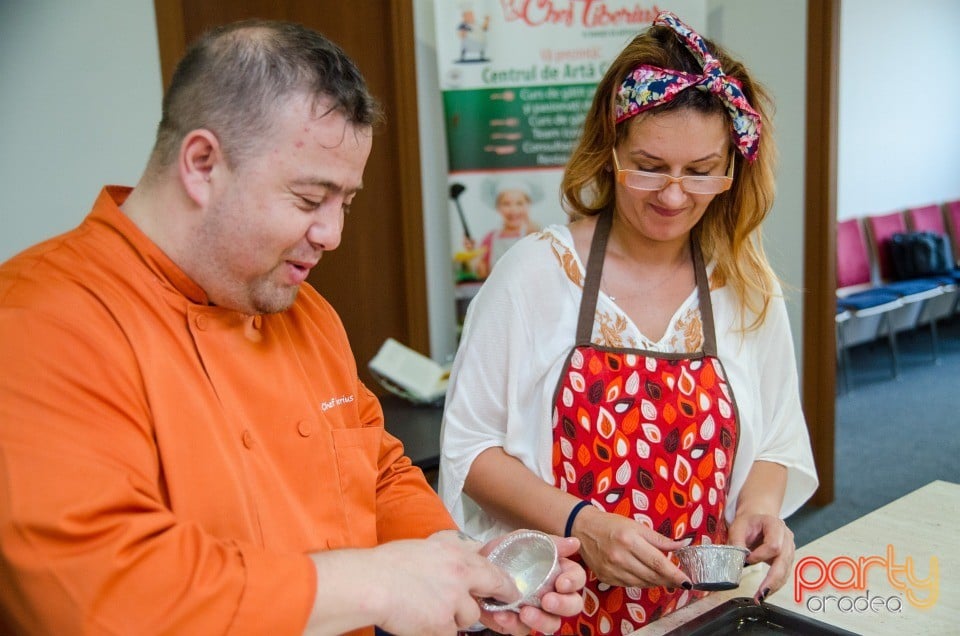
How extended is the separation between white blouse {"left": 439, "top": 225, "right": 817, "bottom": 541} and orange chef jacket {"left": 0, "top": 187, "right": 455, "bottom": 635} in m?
0.43

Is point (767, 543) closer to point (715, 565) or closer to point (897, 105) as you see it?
point (715, 565)

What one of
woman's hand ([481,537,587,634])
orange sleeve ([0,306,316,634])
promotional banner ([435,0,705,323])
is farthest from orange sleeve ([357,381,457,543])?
promotional banner ([435,0,705,323])

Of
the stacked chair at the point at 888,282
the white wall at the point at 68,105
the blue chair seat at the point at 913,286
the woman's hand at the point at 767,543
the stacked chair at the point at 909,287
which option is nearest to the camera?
the woman's hand at the point at 767,543

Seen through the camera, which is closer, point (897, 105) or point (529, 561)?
point (529, 561)

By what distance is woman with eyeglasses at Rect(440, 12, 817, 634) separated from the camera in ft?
5.36

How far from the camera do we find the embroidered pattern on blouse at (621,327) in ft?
5.59

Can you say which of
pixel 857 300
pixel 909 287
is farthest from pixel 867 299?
pixel 909 287

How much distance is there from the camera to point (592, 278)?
1.73 m

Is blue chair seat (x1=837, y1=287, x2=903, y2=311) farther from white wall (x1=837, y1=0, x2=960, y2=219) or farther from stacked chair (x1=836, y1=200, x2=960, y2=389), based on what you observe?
white wall (x1=837, y1=0, x2=960, y2=219)

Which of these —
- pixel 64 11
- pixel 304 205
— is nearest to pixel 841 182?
pixel 64 11

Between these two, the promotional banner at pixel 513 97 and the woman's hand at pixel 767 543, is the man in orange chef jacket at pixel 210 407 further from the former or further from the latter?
the promotional banner at pixel 513 97

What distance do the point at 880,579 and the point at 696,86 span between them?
873mm

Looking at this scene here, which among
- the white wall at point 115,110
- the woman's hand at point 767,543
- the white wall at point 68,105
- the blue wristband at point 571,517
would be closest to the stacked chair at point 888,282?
the white wall at point 115,110

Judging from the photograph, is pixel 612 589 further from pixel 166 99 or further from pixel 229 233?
pixel 166 99
